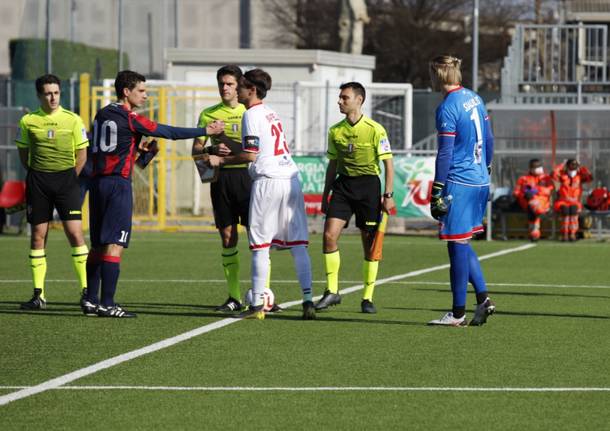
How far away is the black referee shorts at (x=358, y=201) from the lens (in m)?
12.6

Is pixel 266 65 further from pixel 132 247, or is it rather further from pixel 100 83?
pixel 132 247

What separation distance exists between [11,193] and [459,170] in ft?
52.0

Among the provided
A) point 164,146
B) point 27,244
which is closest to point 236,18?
point 164,146

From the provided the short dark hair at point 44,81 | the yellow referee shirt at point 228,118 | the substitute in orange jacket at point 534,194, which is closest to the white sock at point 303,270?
the yellow referee shirt at point 228,118

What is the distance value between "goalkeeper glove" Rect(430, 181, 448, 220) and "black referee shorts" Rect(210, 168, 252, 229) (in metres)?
2.37

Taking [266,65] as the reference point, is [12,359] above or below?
below

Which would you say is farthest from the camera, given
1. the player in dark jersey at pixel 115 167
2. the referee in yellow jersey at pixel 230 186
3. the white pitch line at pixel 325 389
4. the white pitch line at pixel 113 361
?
the referee in yellow jersey at pixel 230 186

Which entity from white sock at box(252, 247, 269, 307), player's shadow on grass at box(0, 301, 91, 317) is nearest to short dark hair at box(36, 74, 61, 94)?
player's shadow on grass at box(0, 301, 91, 317)

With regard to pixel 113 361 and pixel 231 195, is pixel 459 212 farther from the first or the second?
pixel 113 361

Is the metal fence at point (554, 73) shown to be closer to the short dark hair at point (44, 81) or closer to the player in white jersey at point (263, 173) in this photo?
the short dark hair at point (44, 81)

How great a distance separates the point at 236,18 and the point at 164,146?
4364 cm

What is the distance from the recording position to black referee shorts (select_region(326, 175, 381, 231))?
1260cm

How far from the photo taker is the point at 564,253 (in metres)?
21.1

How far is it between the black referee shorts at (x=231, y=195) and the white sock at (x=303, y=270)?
96cm
